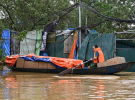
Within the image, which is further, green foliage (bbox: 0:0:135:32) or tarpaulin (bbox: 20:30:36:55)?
green foliage (bbox: 0:0:135:32)

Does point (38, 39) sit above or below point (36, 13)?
below

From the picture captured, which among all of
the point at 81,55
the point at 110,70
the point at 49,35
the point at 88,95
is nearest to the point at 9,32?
the point at 49,35

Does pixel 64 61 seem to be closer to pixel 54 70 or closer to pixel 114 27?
pixel 54 70

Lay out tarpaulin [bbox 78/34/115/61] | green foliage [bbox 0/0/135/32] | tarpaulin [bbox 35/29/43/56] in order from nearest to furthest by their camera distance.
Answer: tarpaulin [bbox 78/34/115/61], tarpaulin [bbox 35/29/43/56], green foliage [bbox 0/0/135/32]

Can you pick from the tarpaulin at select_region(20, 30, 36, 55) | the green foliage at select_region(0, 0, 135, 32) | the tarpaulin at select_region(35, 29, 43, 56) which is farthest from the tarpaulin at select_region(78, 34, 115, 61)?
the tarpaulin at select_region(20, 30, 36, 55)

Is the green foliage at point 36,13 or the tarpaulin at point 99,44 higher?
the green foliage at point 36,13

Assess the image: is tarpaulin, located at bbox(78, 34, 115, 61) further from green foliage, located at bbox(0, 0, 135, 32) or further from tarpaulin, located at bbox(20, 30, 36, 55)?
tarpaulin, located at bbox(20, 30, 36, 55)

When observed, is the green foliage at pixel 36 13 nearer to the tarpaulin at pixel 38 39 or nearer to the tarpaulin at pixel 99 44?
the tarpaulin at pixel 38 39

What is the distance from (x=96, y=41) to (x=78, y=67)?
319 cm

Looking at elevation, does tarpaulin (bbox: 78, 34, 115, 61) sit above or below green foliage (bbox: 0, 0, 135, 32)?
below

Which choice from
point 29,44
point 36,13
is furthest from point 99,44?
point 36,13

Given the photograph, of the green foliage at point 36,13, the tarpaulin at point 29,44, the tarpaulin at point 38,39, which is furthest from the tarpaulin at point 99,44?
the tarpaulin at point 29,44

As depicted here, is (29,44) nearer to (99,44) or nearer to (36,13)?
(36,13)

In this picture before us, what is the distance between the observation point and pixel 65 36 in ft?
48.2
